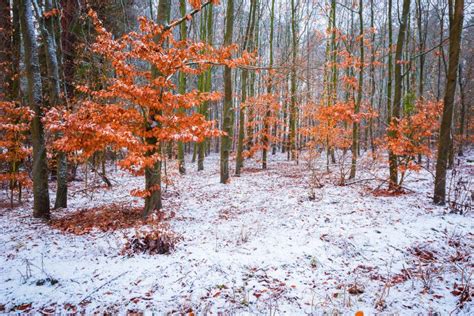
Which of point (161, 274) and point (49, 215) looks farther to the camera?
point (49, 215)

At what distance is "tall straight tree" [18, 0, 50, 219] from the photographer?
629 centimetres

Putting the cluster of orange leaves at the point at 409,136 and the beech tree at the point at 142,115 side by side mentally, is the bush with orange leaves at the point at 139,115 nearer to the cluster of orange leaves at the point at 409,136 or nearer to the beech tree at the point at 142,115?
the beech tree at the point at 142,115

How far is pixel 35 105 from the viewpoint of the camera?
20.6ft

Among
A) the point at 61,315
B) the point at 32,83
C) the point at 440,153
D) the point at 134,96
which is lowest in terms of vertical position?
the point at 61,315

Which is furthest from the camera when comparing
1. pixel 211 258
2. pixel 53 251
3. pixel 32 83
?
pixel 32 83

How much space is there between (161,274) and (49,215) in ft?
14.9

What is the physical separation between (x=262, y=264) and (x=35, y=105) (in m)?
6.48

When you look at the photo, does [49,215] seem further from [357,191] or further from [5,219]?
[357,191]

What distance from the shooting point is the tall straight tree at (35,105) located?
6285 mm

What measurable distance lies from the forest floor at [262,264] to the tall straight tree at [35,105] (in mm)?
626

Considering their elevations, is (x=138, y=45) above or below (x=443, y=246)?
above

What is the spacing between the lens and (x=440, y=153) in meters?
6.83

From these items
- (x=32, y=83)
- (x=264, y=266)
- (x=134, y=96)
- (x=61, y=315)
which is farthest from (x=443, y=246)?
(x=32, y=83)

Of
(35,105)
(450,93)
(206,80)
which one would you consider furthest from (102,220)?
(206,80)
